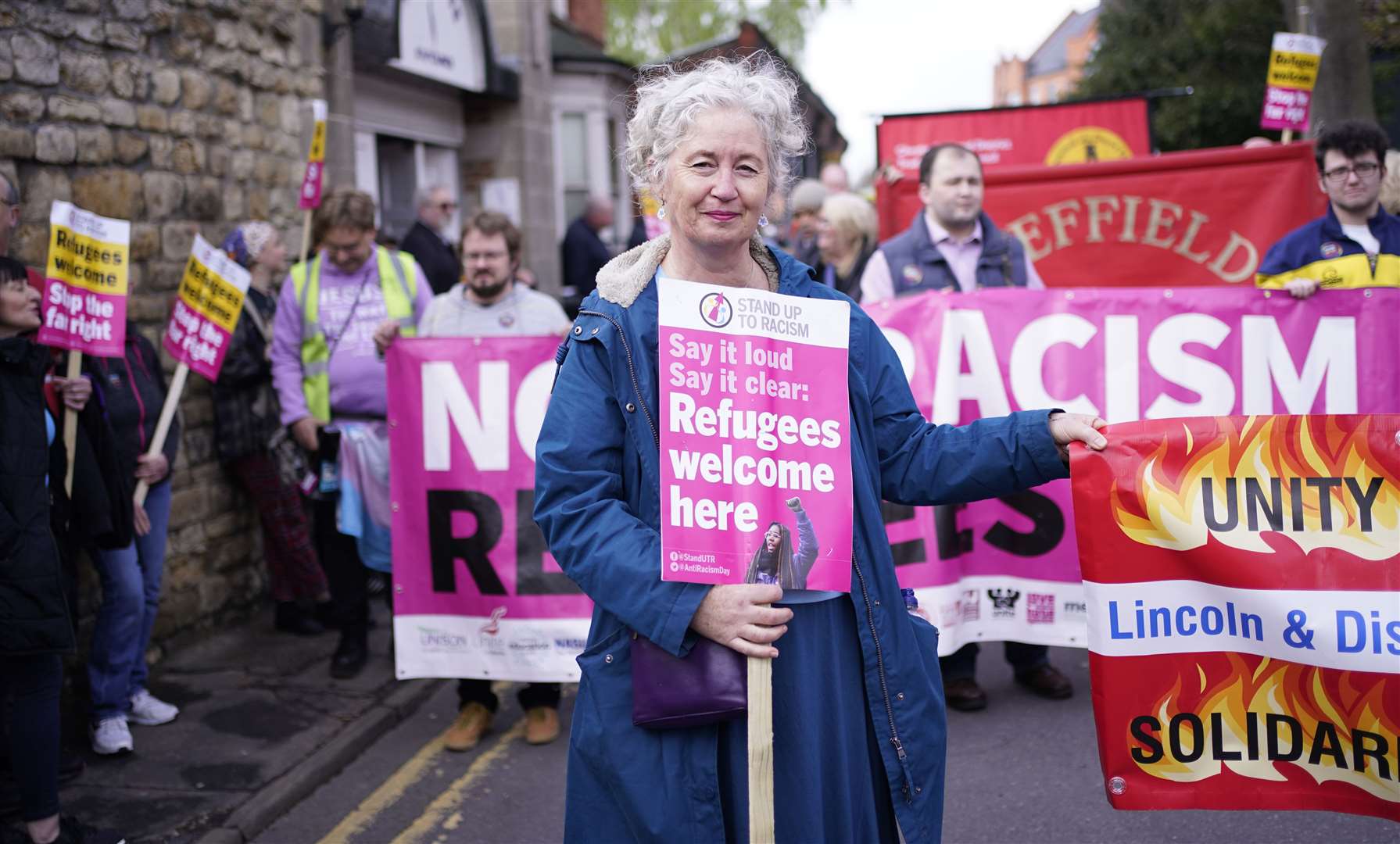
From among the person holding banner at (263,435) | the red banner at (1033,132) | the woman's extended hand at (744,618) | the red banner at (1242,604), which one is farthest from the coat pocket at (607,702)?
the red banner at (1033,132)

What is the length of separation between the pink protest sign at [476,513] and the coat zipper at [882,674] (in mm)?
2815

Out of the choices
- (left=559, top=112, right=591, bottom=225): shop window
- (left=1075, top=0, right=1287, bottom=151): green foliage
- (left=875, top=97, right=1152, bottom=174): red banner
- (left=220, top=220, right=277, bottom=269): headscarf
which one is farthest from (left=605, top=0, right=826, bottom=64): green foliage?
(left=220, top=220, right=277, bottom=269): headscarf

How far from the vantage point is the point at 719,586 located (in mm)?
2248

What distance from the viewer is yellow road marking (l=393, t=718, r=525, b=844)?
14.5 ft

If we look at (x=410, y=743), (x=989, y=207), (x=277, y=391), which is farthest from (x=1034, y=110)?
(x=410, y=743)

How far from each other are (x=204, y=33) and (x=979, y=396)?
448 centimetres

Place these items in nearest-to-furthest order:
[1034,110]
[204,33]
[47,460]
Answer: [47,460], [204,33], [1034,110]

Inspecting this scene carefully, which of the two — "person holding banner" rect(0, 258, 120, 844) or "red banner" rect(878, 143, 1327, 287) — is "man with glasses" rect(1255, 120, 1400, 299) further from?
"person holding banner" rect(0, 258, 120, 844)

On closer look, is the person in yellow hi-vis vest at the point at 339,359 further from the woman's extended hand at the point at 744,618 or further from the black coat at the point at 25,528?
the woman's extended hand at the point at 744,618

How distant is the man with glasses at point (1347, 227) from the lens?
531 centimetres

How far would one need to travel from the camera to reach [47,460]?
13.3ft

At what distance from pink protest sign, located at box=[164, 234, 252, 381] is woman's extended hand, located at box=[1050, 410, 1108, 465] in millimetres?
4067

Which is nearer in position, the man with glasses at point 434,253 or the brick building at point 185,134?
the brick building at point 185,134

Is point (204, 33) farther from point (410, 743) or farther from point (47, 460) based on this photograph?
point (410, 743)
